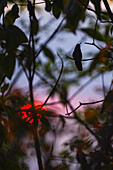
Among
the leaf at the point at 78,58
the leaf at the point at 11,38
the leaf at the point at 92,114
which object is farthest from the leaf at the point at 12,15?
the leaf at the point at 92,114

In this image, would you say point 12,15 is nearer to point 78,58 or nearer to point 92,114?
point 78,58

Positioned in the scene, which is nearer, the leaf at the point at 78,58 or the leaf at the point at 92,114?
the leaf at the point at 78,58

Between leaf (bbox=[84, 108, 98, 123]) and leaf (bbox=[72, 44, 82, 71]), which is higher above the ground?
leaf (bbox=[72, 44, 82, 71])

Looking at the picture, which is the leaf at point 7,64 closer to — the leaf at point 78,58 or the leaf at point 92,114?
the leaf at point 78,58

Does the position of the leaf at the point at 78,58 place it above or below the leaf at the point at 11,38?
below

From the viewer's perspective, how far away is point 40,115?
28.5 inches

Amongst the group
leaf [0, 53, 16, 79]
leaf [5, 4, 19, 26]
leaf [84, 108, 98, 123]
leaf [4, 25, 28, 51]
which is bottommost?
leaf [84, 108, 98, 123]

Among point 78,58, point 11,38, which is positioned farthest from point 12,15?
point 78,58

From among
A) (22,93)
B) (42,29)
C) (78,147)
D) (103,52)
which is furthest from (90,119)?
(42,29)

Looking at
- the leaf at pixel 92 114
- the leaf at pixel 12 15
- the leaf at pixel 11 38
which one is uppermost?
the leaf at pixel 12 15

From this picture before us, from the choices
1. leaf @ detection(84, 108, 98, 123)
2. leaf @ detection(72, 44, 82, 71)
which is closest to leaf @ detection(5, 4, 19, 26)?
leaf @ detection(72, 44, 82, 71)

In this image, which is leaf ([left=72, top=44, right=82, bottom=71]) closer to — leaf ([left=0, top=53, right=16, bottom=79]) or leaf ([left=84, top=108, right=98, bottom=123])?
leaf ([left=0, top=53, right=16, bottom=79])

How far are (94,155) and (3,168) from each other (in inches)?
11.1

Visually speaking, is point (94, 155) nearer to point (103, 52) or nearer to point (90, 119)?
Result: point (90, 119)
